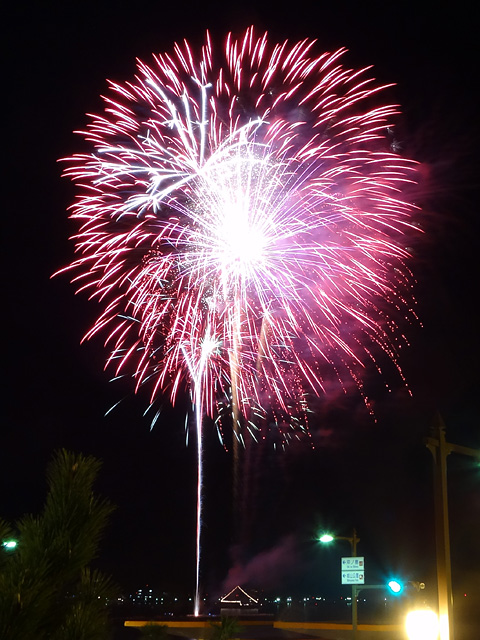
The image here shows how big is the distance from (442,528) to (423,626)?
151 centimetres

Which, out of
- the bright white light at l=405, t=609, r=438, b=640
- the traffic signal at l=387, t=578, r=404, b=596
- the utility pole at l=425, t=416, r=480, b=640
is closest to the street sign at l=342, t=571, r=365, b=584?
the traffic signal at l=387, t=578, r=404, b=596

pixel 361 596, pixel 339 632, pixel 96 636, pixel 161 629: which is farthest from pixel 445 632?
pixel 361 596

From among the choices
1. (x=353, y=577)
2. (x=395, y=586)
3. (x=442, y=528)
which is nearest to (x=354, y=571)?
(x=353, y=577)

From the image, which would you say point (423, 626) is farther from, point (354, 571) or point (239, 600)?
point (239, 600)

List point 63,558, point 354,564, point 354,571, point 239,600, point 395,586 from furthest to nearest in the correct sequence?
point 239,600
point 354,564
point 354,571
point 395,586
point 63,558

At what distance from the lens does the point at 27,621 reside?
3.02m

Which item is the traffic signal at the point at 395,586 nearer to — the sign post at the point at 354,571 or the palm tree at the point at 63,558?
the sign post at the point at 354,571

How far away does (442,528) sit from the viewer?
1223 cm

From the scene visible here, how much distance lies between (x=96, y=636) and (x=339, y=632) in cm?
4330

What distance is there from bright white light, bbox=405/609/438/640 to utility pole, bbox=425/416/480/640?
0.61ft

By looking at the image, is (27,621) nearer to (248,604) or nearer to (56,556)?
(56,556)

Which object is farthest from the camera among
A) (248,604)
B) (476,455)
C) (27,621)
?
(248,604)

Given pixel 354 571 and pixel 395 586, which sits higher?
pixel 354 571

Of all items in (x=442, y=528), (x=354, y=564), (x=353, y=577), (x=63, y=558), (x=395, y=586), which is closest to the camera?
(x=63, y=558)
